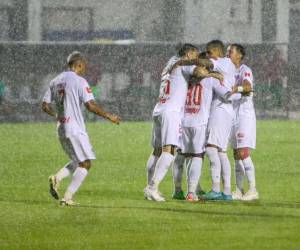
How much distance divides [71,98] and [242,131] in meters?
2.57

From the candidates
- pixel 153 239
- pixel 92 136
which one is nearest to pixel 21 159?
pixel 92 136

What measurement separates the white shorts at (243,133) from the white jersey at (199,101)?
765mm

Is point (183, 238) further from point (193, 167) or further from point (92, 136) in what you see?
point (92, 136)

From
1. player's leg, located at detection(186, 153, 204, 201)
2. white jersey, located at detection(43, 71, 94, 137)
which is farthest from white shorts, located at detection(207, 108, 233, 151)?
white jersey, located at detection(43, 71, 94, 137)

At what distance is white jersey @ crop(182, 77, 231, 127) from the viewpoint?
16406mm

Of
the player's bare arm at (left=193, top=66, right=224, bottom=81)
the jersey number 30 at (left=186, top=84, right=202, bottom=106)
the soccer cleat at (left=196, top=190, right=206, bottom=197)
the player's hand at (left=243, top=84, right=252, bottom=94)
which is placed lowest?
the soccer cleat at (left=196, top=190, right=206, bottom=197)

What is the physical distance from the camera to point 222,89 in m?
16.5

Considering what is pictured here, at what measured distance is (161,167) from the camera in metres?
16.0

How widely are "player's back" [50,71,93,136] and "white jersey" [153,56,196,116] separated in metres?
1.10

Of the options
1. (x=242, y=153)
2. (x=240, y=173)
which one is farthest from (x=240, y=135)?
(x=240, y=173)

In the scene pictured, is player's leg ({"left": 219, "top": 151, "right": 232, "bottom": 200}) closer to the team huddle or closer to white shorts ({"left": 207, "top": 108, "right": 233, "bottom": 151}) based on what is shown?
the team huddle

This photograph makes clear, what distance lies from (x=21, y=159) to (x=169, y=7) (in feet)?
110

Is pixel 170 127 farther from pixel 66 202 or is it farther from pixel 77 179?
pixel 66 202

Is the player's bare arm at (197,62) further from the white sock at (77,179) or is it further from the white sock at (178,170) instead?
the white sock at (77,179)
